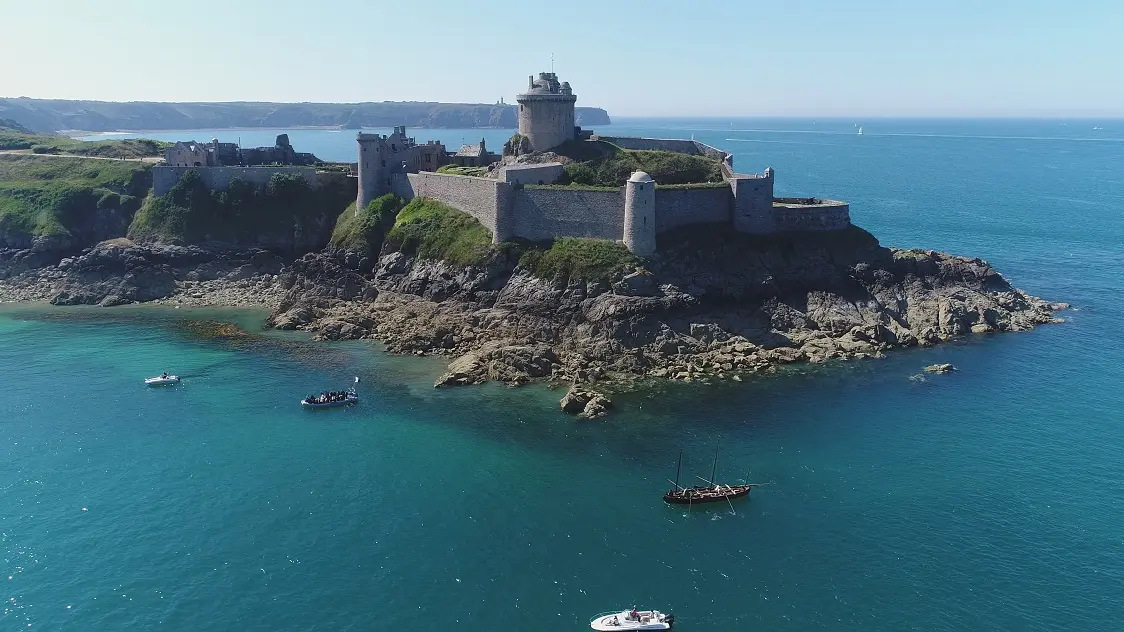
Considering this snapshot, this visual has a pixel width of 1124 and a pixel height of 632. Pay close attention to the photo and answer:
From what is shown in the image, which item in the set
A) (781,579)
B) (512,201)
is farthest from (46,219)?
(781,579)

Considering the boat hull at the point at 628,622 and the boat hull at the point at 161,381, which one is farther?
the boat hull at the point at 161,381

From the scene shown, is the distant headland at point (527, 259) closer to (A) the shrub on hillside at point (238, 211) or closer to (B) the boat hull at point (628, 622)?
(A) the shrub on hillside at point (238, 211)

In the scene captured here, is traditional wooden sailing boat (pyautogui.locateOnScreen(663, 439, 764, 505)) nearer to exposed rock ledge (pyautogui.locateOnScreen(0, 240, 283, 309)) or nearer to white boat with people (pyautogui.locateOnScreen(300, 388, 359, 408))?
white boat with people (pyautogui.locateOnScreen(300, 388, 359, 408))

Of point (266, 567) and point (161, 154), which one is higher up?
point (161, 154)

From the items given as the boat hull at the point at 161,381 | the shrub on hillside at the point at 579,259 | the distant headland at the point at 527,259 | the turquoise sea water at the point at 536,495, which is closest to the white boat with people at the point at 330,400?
the turquoise sea water at the point at 536,495

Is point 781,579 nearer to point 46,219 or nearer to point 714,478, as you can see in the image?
point 714,478

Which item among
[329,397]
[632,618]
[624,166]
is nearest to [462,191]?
[624,166]
